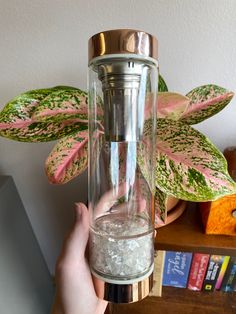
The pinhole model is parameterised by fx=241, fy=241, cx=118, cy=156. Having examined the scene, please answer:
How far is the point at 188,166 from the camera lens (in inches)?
14.9

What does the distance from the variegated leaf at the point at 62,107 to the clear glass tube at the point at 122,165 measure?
4 cm

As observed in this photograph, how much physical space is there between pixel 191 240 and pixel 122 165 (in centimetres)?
24

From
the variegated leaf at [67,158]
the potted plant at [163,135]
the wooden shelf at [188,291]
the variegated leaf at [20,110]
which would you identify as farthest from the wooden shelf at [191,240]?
the variegated leaf at [20,110]

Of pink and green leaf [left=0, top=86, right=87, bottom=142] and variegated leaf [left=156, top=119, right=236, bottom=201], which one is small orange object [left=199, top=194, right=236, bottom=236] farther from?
pink and green leaf [left=0, top=86, right=87, bottom=142]

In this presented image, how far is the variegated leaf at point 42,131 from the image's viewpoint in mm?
417

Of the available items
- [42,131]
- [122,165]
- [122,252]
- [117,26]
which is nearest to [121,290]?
[122,252]

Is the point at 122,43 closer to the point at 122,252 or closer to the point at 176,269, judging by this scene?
the point at 122,252

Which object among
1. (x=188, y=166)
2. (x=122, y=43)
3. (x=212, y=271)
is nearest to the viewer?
(x=122, y=43)

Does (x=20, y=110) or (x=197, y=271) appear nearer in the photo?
(x=20, y=110)

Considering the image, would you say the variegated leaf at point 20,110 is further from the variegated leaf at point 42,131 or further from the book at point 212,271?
the book at point 212,271

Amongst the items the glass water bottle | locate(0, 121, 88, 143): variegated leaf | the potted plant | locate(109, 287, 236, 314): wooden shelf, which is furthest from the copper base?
locate(109, 287, 236, 314): wooden shelf

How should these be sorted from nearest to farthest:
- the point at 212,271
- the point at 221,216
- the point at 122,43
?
1. the point at 122,43
2. the point at 221,216
3. the point at 212,271

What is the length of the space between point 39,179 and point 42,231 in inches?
8.5

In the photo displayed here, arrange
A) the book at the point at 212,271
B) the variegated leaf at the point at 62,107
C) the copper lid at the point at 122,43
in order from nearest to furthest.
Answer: the copper lid at the point at 122,43 < the variegated leaf at the point at 62,107 < the book at the point at 212,271
